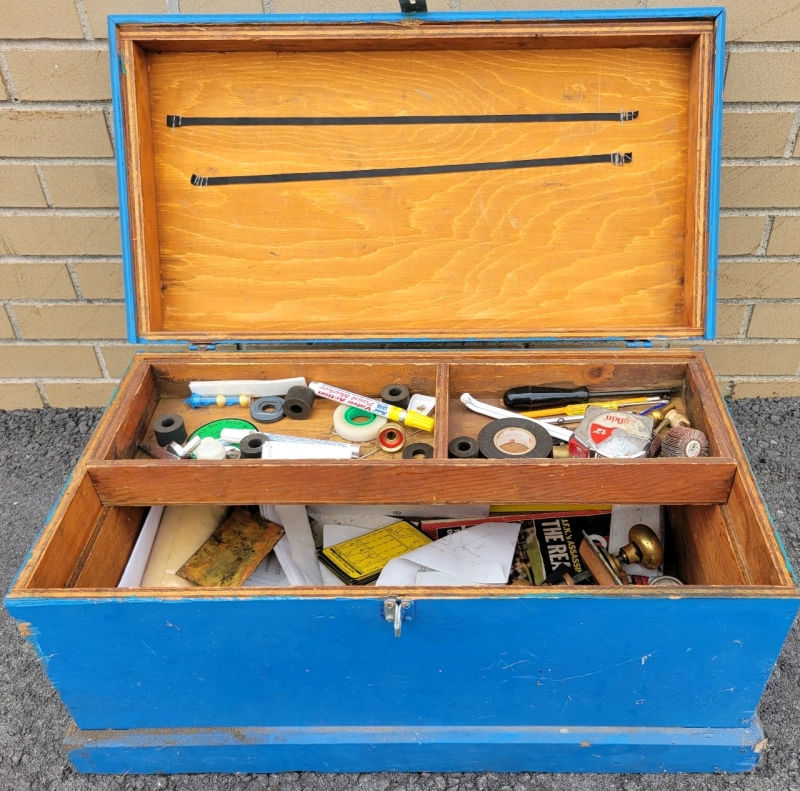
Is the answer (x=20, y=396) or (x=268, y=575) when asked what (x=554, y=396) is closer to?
(x=268, y=575)

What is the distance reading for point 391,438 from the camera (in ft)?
4.57

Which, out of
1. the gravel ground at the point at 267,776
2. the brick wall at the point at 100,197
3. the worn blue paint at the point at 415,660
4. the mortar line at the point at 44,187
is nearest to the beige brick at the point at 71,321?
the brick wall at the point at 100,197

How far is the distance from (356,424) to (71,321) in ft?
3.57

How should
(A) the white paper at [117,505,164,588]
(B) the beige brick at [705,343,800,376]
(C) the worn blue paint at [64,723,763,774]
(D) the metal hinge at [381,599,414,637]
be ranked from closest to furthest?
1. (D) the metal hinge at [381,599,414,637]
2. (C) the worn blue paint at [64,723,763,774]
3. (A) the white paper at [117,505,164,588]
4. (B) the beige brick at [705,343,800,376]

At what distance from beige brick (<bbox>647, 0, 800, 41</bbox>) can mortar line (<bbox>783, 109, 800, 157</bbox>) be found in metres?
0.18

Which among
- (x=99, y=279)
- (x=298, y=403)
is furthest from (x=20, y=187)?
(x=298, y=403)

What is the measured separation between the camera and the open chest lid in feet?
4.39

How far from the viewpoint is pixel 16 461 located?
6.77 feet

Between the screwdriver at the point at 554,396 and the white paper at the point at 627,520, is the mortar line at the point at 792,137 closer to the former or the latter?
the screwdriver at the point at 554,396

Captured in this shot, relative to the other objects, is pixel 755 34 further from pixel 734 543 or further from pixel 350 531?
pixel 350 531

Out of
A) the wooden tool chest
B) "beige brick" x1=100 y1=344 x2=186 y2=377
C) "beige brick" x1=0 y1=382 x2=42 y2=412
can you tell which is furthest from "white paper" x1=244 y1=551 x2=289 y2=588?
"beige brick" x1=0 y1=382 x2=42 y2=412

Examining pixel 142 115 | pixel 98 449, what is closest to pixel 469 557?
pixel 98 449

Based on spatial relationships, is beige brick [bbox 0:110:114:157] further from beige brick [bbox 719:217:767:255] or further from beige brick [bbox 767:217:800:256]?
beige brick [bbox 767:217:800:256]

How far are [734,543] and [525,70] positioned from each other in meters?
0.96
